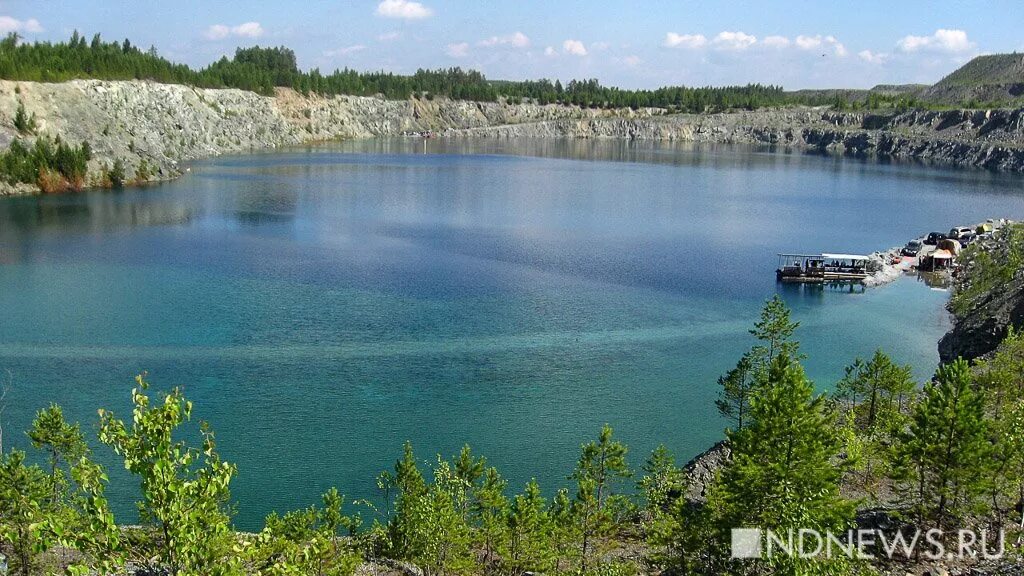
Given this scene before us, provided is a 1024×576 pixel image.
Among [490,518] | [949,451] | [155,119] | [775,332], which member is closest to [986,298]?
[775,332]

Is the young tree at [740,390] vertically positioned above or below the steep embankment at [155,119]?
below

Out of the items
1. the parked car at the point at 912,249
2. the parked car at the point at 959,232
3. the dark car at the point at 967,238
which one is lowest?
the parked car at the point at 912,249

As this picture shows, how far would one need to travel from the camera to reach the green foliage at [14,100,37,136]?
10081 centimetres

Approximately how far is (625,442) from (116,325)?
31.3 metres

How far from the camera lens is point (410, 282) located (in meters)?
60.2

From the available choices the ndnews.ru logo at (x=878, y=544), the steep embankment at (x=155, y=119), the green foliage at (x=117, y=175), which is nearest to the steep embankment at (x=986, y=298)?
the ndnews.ru logo at (x=878, y=544)

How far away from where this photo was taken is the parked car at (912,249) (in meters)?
77.4

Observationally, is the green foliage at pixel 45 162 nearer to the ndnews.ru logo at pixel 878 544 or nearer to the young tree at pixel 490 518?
the young tree at pixel 490 518

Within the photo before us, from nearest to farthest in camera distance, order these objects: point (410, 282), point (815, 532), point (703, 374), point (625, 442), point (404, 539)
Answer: point (815, 532) → point (404, 539) → point (625, 442) → point (703, 374) → point (410, 282)

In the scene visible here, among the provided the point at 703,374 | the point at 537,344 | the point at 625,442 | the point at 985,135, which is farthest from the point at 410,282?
the point at 985,135

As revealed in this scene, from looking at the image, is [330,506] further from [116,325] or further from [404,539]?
[116,325]

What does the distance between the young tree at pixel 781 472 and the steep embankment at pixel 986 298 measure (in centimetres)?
2487

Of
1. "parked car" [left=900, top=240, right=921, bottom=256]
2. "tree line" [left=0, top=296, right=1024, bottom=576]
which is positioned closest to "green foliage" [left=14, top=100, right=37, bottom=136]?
"tree line" [left=0, top=296, right=1024, bottom=576]

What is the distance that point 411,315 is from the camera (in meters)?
51.3
